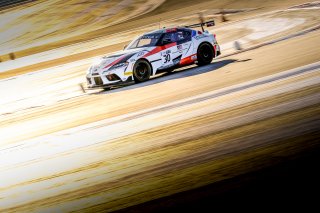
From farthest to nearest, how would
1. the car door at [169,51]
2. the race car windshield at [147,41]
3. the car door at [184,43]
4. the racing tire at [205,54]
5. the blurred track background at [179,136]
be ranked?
the racing tire at [205,54], the car door at [184,43], the race car windshield at [147,41], the car door at [169,51], the blurred track background at [179,136]

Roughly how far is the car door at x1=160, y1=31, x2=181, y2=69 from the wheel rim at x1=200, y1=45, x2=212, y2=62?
87 cm

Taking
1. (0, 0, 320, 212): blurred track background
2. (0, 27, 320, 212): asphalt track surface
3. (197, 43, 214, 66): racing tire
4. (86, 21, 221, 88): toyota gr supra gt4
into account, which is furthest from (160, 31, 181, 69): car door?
(0, 27, 320, 212): asphalt track surface

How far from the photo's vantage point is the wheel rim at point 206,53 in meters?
16.8

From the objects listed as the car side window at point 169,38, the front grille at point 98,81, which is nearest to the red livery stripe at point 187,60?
the car side window at point 169,38

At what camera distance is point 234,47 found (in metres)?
20.3

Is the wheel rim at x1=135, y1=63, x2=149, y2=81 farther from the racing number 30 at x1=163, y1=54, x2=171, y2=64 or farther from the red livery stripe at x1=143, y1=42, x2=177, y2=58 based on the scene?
the racing number 30 at x1=163, y1=54, x2=171, y2=64

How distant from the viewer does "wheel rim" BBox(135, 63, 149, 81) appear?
606 inches

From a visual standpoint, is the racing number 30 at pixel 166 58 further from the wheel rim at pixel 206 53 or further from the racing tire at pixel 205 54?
the wheel rim at pixel 206 53

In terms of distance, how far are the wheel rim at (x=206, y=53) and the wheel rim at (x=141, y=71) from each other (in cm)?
196

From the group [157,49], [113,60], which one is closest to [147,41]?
[157,49]

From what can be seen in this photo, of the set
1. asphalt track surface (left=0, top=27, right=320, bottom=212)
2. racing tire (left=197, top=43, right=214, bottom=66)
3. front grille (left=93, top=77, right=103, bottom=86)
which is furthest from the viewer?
racing tire (left=197, top=43, right=214, bottom=66)

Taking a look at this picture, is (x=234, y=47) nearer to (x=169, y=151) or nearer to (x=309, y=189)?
(x=169, y=151)

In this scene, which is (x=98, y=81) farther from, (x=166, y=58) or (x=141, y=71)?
(x=166, y=58)

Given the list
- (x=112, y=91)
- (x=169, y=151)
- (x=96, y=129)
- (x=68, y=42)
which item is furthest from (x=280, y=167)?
(x=68, y=42)
